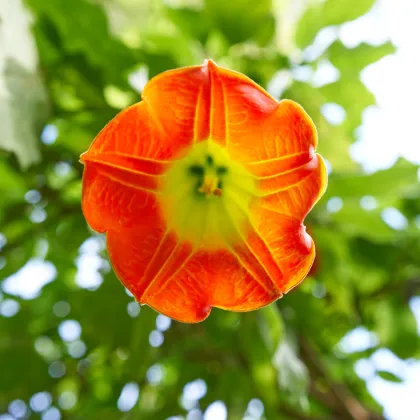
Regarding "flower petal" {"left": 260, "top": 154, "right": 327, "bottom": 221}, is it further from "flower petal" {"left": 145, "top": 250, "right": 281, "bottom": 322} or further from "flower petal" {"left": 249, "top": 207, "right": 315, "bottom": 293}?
"flower petal" {"left": 145, "top": 250, "right": 281, "bottom": 322}

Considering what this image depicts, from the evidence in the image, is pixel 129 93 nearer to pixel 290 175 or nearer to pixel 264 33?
pixel 264 33

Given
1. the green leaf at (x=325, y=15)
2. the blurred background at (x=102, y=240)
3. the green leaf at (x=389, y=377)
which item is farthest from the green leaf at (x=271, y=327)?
the green leaf at (x=389, y=377)

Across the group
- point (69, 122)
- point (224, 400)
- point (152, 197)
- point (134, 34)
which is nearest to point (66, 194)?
point (69, 122)

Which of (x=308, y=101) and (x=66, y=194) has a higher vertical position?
A: (x=308, y=101)

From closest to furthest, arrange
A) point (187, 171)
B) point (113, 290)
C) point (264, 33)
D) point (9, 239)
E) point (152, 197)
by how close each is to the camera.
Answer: point (152, 197), point (187, 171), point (264, 33), point (113, 290), point (9, 239)

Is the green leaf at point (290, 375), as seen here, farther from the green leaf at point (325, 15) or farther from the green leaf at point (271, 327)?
the green leaf at point (325, 15)

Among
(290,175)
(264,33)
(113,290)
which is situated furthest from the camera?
(113,290)
